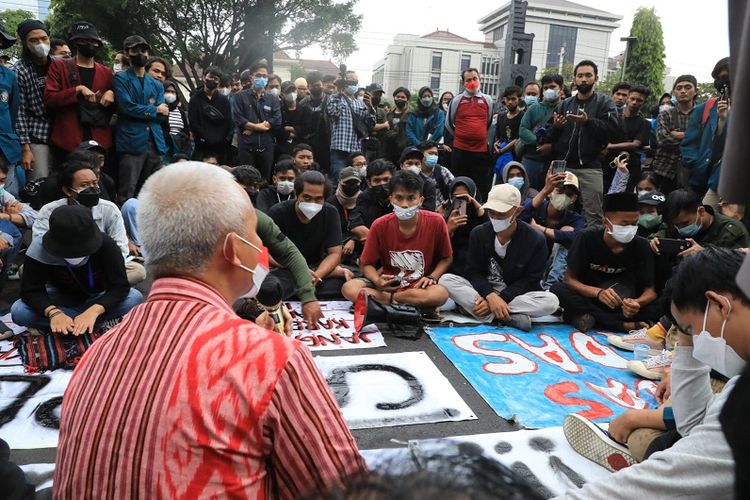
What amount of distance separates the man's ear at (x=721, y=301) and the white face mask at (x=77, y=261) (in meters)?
3.49

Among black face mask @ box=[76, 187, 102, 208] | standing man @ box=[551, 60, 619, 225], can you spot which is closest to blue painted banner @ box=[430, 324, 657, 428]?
standing man @ box=[551, 60, 619, 225]

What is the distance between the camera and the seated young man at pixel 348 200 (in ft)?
19.3

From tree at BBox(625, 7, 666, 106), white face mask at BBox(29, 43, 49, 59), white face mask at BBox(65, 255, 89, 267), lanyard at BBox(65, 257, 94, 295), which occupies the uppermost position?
tree at BBox(625, 7, 666, 106)

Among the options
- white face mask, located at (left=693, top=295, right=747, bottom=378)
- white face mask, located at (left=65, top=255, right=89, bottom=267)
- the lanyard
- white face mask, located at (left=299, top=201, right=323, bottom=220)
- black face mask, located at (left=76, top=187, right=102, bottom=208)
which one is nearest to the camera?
white face mask, located at (left=693, top=295, right=747, bottom=378)

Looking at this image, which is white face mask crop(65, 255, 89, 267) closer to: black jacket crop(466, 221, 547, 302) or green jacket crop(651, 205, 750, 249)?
black jacket crop(466, 221, 547, 302)

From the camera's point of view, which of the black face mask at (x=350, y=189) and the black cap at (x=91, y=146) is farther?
the black face mask at (x=350, y=189)

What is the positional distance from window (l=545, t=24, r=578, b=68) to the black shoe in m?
76.6

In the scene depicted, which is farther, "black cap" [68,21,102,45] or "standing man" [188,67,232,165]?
"standing man" [188,67,232,165]

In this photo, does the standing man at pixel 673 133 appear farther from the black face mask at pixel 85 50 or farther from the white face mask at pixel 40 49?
the white face mask at pixel 40 49

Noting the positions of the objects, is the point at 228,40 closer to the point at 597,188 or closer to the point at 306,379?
the point at 597,188

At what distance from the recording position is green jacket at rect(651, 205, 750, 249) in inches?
185

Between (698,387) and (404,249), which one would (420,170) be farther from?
(698,387)

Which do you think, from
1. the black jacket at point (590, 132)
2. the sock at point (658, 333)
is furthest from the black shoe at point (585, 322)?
the black jacket at point (590, 132)

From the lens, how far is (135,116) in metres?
5.98
